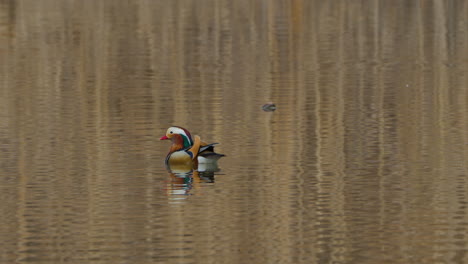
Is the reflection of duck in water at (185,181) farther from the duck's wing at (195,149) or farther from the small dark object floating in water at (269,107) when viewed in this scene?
the small dark object floating in water at (269,107)

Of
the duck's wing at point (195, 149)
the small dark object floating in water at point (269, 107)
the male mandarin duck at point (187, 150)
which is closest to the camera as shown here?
the male mandarin duck at point (187, 150)

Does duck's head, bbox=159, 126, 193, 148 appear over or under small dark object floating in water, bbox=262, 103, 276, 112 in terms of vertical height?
under

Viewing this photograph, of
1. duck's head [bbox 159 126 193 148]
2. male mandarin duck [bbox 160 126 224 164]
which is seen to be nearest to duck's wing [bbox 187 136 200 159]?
male mandarin duck [bbox 160 126 224 164]

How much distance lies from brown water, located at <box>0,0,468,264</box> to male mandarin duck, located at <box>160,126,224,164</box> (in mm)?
126

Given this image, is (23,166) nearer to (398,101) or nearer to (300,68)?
(398,101)

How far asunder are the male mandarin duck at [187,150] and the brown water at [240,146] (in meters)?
0.13

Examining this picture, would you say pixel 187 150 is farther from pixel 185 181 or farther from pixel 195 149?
pixel 185 181

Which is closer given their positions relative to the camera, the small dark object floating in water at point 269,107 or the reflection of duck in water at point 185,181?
the reflection of duck in water at point 185,181

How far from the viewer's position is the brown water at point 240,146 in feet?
29.0

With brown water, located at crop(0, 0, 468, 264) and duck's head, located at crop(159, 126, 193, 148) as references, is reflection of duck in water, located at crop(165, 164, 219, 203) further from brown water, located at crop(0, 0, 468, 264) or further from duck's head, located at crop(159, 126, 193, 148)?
duck's head, located at crop(159, 126, 193, 148)

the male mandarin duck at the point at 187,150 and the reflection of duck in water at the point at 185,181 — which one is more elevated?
the male mandarin duck at the point at 187,150

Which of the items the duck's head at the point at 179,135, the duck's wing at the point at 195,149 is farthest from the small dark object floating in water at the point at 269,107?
the duck's wing at the point at 195,149

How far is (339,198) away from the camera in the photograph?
10.1m

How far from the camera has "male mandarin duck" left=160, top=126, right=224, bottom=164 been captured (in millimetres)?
11812
